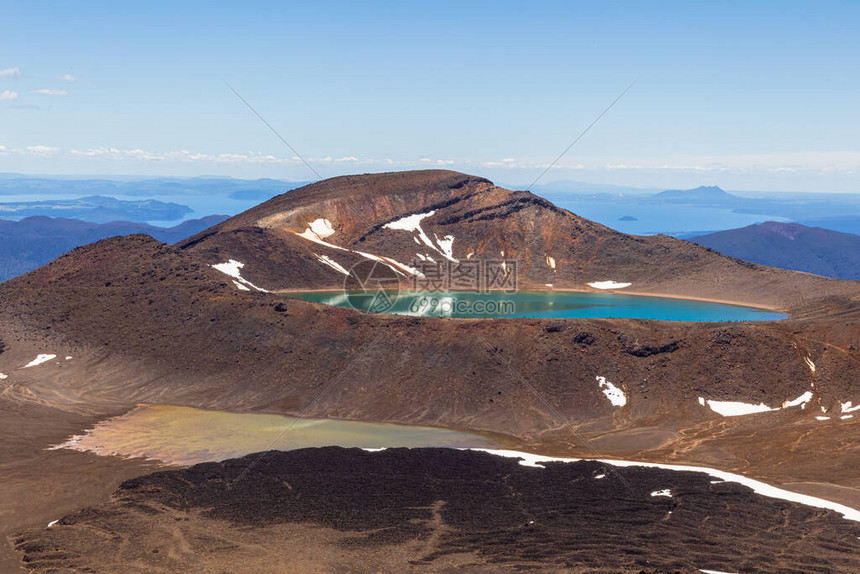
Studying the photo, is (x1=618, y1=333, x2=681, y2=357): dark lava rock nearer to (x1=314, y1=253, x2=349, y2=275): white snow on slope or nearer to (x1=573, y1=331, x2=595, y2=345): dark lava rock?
(x1=573, y1=331, x2=595, y2=345): dark lava rock

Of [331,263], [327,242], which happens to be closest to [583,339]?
[331,263]

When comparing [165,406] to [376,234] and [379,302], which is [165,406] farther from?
[376,234]

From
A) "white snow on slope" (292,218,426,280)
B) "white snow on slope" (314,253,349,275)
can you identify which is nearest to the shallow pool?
"white snow on slope" (314,253,349,275)

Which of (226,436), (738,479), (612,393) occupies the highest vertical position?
(612,393)

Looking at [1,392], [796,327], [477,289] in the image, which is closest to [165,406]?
[1,392]

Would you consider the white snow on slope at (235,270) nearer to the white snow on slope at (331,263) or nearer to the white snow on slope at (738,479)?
the white snow on slope at (331,263)

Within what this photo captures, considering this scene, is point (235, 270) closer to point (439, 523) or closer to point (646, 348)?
point (646, 348)
